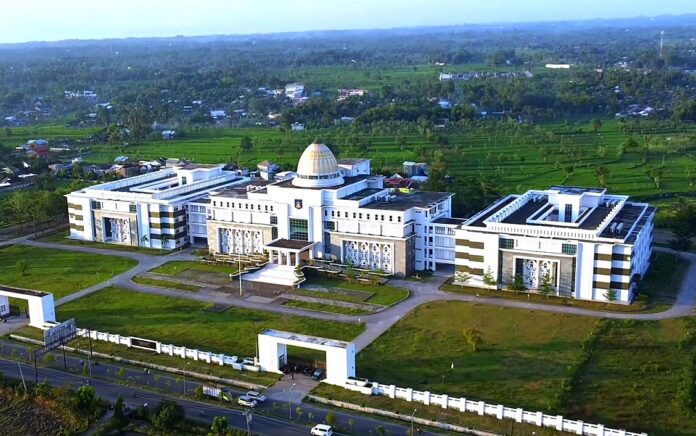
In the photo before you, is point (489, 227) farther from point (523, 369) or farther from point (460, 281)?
point (523, 369)

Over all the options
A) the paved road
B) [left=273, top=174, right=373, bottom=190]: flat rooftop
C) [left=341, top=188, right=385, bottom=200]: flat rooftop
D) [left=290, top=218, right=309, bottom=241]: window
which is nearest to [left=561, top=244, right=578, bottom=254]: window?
[left=341, top=188, right=385, bottom=200]: flat rooftop

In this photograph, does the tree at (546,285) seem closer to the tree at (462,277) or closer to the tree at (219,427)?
the tree at (462,277)

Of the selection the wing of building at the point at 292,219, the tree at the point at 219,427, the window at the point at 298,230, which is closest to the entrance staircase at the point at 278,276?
the wing of building at the point at 292,219

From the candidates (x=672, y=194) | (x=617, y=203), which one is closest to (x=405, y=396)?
(x=617, y=203)

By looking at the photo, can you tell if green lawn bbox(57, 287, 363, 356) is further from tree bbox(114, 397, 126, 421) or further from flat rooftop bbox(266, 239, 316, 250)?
tree bbox(114, 397, 126, 421)

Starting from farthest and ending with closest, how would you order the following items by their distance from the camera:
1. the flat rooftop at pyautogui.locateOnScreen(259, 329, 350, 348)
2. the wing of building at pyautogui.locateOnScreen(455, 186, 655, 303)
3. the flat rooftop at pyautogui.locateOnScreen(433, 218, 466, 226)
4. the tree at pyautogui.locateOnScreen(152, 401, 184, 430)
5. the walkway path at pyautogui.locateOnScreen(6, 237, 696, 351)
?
the flat rooftop at pyautogui.locateOnScreen(433, 218, 466, 226) → the wing of building at pyautogui.locateOnScreen(455, 186, 655, 303) → the walkway path at pyautogui.locateOnScreen(6, 237, 696, 351) → the flat rooftop at pyautogui.locateOnScreen(259, 329, 350, 348) → the tree at pyautogui.locateOnScreen(152, 401, 184, 430)
